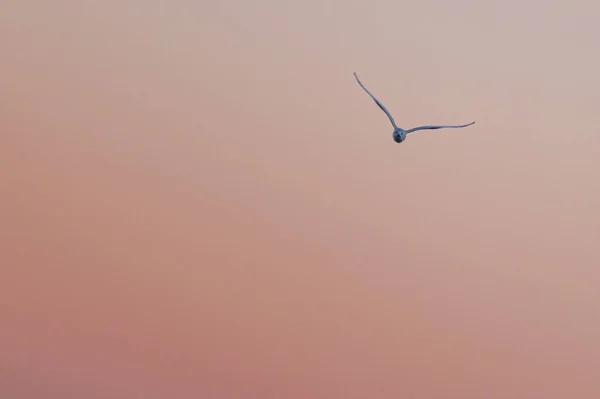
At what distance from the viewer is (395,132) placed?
139 feet
